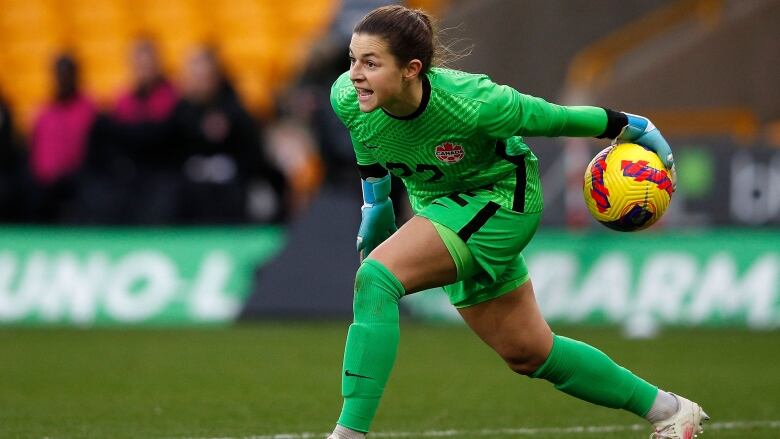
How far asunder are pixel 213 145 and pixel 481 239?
877 cm

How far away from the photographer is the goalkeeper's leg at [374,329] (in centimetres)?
500

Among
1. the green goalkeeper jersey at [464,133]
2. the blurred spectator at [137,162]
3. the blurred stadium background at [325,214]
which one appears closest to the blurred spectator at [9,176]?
the blurred stadium background at [325,214]

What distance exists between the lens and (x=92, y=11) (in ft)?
63.6

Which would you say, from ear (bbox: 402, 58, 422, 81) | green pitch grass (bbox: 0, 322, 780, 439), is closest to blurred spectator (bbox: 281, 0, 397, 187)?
green pitch grass (bbox: 0, 322, 780, 439)

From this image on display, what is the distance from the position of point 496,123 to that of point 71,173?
997cm

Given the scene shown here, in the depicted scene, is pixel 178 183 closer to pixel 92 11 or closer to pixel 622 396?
pixel 92 11

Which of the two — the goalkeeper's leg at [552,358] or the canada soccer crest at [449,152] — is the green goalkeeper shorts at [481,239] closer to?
the goalkeeper's leg at [552,358]

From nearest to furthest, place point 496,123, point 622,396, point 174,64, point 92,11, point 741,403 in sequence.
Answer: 1. point 496,123
2. point 622,396
3. point 741,403
4. point 174,64
5. point 92,11

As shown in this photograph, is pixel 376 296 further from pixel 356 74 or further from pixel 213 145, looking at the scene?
pixel 213 145

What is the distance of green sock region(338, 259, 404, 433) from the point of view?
16.4ft

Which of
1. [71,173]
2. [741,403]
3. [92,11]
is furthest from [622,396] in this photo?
[92,11]

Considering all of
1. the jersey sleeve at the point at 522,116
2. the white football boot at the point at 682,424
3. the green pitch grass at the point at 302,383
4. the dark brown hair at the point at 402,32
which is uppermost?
the dark brown hair at the point at 402,32

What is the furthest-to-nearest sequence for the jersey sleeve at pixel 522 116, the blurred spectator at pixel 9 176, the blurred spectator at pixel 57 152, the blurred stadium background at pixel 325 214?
the blurred spectator at pixel 9 176 < the blurred spectator at pixel 57 152 < the blurred stadium background at pixel 325 214 < the jersey sleeve at pixel 522 116

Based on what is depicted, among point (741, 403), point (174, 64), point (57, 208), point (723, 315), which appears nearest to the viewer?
point (741, 403)
